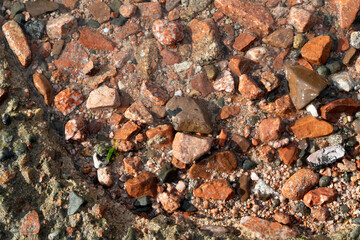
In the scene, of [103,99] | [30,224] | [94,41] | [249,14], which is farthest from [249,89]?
[30,224]

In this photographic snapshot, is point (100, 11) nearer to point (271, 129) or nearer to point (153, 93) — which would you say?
point (153, 93)

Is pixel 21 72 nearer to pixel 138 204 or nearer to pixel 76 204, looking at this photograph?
pixel 76 204

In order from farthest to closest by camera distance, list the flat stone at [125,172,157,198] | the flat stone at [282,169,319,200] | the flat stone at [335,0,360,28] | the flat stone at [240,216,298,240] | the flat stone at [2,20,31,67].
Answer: the flat stone at [2,20,31,67], the flat stone at [335,0,360,28], the flat stone at [125,172,157,198], the flat stone at [282,169,319,200], the flat stone at [240,216,298,240]

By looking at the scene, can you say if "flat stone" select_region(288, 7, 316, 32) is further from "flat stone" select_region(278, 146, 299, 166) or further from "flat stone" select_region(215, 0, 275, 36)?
"flat stone" select_region(278, 146, 299, 166)

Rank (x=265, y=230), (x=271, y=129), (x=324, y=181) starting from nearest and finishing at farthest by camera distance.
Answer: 1. (x=265, y=230)
2. (x=324, y=181)
3. (x=271, y=129)

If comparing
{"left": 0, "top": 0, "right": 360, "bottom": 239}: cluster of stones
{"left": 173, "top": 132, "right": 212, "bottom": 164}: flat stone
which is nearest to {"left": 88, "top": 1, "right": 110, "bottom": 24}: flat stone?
{"left": 0, "top": 0, "right": 360, "bottom": 239}: cluster of stones

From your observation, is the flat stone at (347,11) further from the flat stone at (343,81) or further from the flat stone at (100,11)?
the flat stone at (100,11)

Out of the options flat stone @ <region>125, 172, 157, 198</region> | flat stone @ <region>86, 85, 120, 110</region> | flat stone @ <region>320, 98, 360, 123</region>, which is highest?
flat stone @ <region>320, 98, 360, 123</region>
